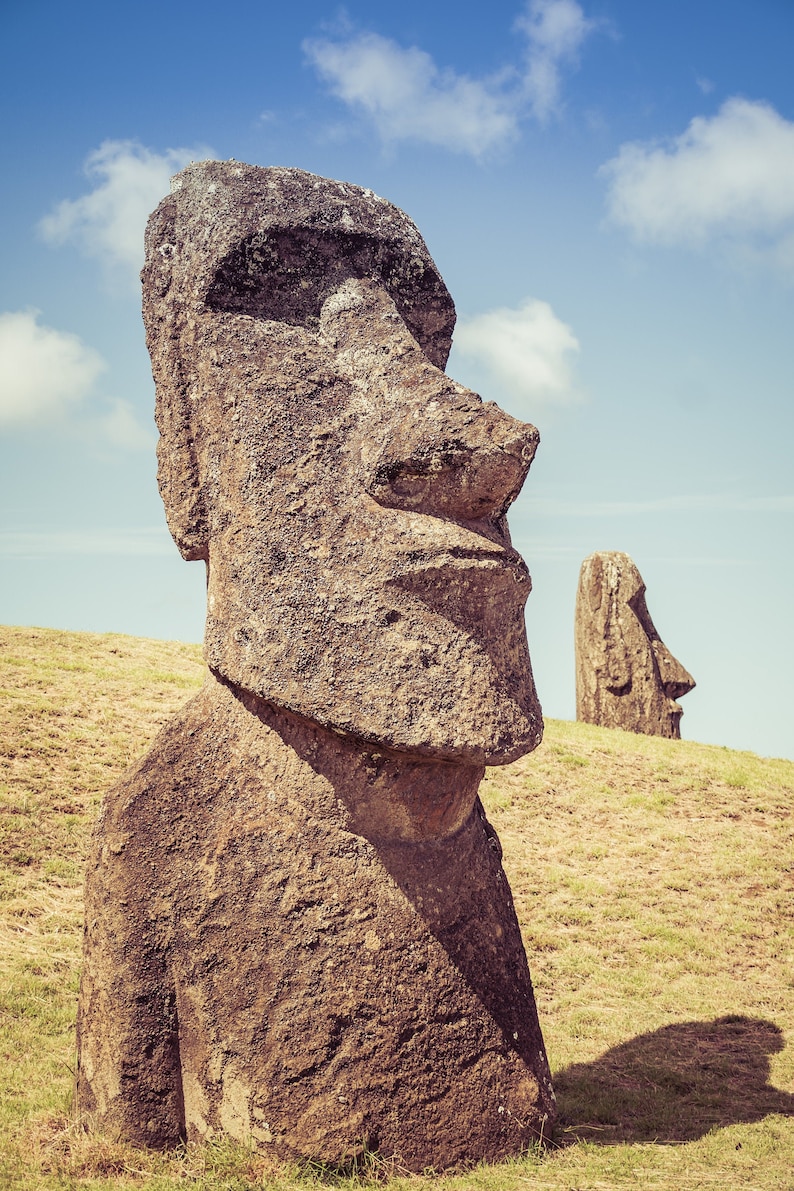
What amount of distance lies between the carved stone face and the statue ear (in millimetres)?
11

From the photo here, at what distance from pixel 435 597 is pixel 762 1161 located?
9.63ft

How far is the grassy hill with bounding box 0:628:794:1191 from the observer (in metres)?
4.62

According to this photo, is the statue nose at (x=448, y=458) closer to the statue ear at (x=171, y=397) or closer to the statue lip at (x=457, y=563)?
the statue lip at (x=457, y=563)

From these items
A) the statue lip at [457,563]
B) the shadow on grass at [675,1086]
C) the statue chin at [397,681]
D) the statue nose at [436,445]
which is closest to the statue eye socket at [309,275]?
the statue nose at [436,445]

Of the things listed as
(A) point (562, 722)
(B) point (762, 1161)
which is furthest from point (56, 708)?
(B) point (762, 1161)

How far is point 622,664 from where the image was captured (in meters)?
17.1

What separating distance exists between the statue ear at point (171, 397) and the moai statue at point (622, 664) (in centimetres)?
1277

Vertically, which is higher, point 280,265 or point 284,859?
point 280,265

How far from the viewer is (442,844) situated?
478 cm

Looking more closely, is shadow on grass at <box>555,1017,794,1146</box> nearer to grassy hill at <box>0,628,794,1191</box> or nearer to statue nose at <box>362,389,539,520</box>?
grassy hill at <box>0,628,794,1191</box>

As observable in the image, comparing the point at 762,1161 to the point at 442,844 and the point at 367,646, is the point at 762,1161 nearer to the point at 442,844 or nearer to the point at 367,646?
the point at 442,844

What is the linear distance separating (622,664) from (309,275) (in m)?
12.9

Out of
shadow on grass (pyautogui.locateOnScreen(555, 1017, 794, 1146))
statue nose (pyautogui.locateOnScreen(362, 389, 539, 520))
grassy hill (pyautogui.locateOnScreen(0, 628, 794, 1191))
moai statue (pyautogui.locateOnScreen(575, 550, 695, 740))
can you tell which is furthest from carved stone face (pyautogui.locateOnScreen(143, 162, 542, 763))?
moai statue (pyautogui.locateOnScreen(575, 550, 695, 740))

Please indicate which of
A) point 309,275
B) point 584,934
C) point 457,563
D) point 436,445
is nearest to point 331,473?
point 436,445
